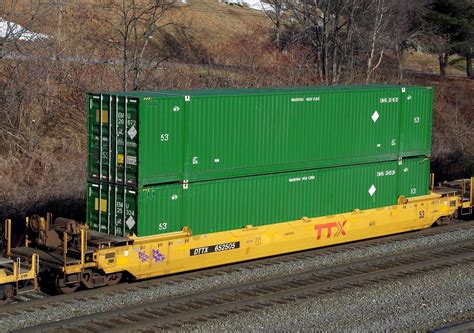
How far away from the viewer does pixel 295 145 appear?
1941 centimetres

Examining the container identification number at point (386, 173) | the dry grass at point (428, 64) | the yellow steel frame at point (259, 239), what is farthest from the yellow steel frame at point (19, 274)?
the dry grass at point (428, 64)

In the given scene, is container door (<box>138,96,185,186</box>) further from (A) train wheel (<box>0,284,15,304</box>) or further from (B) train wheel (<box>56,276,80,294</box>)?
(A) train wheel (<box>0,284,15,304</box>)

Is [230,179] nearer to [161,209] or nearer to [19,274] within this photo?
[161,209]

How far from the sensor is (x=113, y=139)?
56.4 feet

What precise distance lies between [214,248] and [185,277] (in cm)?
88

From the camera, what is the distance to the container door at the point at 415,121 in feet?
71.4

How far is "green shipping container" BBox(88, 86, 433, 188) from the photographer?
1688cm

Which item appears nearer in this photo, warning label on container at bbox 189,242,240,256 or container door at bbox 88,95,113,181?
A: container door at bbox 88,95,113,181

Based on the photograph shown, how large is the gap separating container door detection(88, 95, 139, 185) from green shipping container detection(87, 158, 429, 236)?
11.9 inches

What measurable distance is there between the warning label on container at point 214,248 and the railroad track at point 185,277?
53cm

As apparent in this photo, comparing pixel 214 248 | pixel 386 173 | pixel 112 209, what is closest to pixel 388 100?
pixel 386 173

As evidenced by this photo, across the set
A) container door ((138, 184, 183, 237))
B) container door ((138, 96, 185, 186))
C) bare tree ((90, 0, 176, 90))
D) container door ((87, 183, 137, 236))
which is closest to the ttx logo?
container door ((138, 184, 183, 237))

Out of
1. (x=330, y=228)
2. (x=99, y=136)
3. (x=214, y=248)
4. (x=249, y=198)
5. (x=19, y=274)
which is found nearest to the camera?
(x=19, y=274)

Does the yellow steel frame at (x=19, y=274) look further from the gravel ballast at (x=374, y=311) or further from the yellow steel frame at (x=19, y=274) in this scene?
the gravel ballast at (x=374, y=311)
